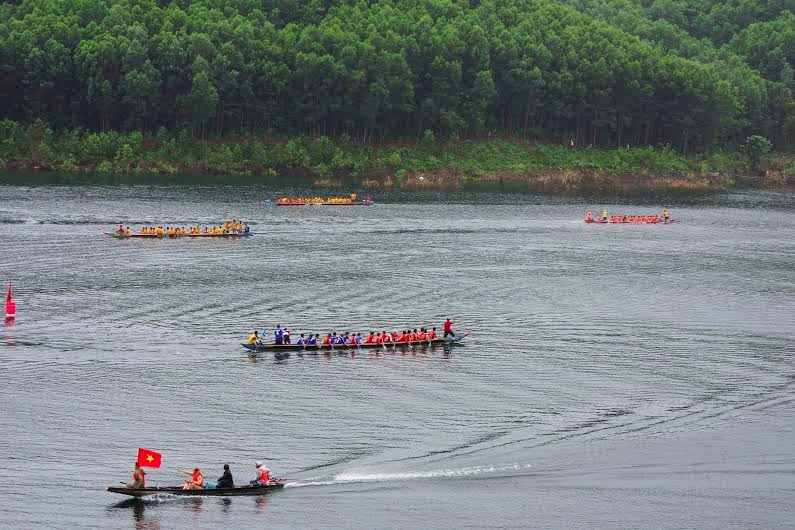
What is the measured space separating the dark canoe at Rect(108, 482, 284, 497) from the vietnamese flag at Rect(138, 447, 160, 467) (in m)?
1.17

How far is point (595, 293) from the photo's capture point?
9906cm

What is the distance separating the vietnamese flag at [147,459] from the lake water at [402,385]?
200cm

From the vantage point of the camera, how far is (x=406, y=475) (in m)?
55.4

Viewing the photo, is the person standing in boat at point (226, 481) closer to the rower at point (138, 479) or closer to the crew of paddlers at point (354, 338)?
the rower at point (138, 479)

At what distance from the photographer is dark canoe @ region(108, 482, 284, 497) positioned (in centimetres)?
5181

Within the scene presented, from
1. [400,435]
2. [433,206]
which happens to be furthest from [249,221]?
[400,435]

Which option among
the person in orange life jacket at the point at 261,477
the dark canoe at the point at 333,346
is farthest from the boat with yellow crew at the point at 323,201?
the person in orange life jacket at the point at 261,477

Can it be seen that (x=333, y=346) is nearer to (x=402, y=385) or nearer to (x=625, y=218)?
(x=402, y=385)

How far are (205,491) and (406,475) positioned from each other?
1000 centimetres

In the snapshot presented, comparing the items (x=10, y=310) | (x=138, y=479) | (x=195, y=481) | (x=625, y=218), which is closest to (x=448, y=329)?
(x=195, y=481)

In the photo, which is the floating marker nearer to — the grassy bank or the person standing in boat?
the person standing in boat

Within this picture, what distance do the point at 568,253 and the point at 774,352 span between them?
143 ft

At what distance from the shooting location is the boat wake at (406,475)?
179ft

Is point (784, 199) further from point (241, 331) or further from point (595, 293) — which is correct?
point (241, 331)
